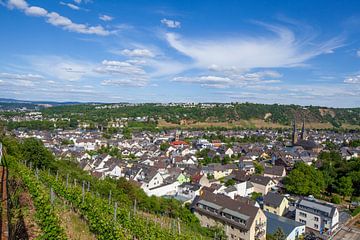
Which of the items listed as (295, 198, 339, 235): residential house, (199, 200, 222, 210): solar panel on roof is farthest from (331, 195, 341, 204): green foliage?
(199, 200, 222, 210): solar panel on roof

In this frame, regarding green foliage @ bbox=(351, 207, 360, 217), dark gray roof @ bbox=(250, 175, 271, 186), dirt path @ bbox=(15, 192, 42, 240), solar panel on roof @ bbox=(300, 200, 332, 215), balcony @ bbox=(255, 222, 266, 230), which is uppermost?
dirt path @ bbox=(15, 192, 42, 240)

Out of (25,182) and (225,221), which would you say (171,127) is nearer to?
(225,221)

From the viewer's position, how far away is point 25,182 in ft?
35.3

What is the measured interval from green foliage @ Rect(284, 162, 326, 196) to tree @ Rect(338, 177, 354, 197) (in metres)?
1.89

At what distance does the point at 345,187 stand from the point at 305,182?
4.25 metres

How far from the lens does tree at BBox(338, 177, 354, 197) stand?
98.4 feet

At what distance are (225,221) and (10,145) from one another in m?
19.0

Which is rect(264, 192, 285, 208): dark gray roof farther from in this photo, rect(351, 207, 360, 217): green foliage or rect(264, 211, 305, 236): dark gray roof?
rect(351, 207, 360, 217): green foliage

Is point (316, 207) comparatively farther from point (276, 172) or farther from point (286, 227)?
point (276, 172)

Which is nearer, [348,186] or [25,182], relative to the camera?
[25,182]

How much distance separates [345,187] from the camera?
30.2 m

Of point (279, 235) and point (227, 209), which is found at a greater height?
point (227, 209)

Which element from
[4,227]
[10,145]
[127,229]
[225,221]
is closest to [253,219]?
[225,221]

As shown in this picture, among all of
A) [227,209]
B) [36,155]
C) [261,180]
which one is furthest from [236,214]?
[36,155]
